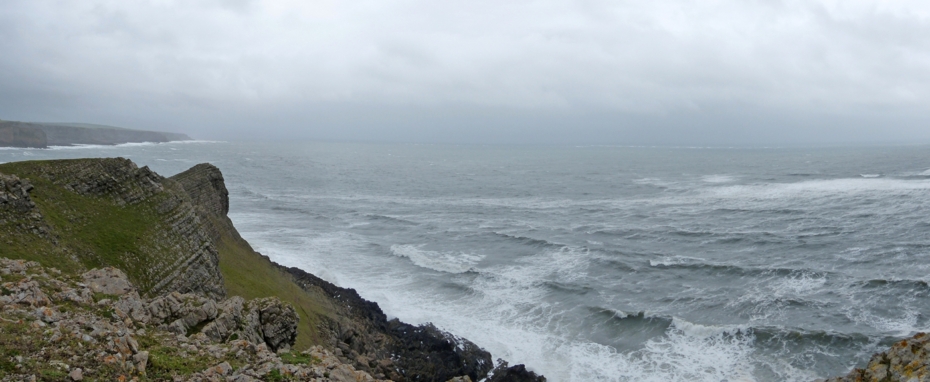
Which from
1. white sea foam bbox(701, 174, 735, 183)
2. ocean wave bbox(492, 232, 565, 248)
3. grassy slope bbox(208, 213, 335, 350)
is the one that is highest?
white sea foam bbox(701, 174, 735, 183)

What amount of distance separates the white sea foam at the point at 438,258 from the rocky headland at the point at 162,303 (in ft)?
35.5

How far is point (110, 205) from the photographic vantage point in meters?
23.8

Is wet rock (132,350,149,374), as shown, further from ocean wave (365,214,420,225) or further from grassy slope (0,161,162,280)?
ocean wave (365,214,420,225)

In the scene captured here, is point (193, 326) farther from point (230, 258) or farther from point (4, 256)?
point (230, 258)

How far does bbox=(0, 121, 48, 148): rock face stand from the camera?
181875mm

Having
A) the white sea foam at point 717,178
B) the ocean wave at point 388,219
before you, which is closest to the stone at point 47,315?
the ocean wave at point 388,219

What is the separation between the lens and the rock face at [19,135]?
182 metres

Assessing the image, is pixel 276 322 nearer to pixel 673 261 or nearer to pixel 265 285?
pixel 265 285

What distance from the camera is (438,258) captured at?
151 feet

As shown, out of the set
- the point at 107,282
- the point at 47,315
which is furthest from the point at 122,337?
the point at 107,282

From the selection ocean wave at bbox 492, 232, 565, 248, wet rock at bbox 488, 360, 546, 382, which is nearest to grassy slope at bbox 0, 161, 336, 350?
wet rock at bbox 488, 360, 546, 382

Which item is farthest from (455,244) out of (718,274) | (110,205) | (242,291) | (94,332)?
(94,332)

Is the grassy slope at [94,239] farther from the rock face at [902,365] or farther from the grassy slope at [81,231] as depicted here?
the rock face at [902,365]

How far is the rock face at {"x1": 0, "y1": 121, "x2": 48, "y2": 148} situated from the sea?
515 feet
